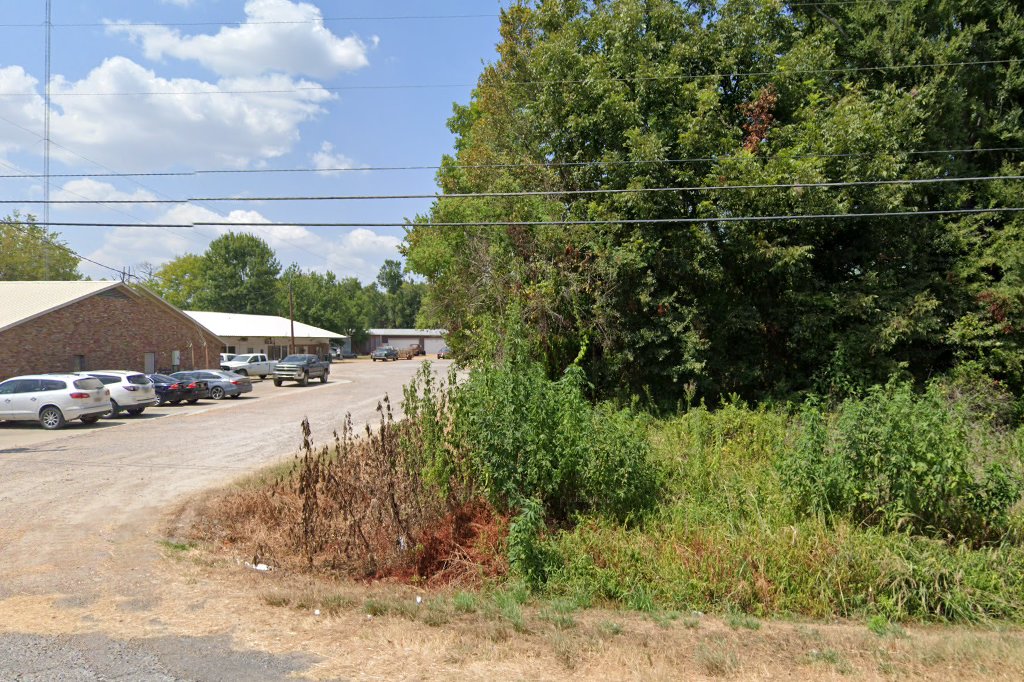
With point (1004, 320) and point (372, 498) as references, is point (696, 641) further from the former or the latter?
point (1004, 320)

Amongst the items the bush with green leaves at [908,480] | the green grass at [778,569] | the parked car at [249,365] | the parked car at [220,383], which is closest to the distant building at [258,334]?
the parked car at [249,365]

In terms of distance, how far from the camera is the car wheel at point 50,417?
19.9 m

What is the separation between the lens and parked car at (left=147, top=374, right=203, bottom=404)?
27.7m

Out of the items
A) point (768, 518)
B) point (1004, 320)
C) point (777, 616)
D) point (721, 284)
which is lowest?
point (777, 616)

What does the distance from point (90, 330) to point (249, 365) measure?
39.5 ft

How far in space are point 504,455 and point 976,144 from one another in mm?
15750

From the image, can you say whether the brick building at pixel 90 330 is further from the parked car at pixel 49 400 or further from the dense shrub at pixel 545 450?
the dense shrub at pixel 545 450

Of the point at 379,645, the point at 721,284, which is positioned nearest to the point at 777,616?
the point at 379,645

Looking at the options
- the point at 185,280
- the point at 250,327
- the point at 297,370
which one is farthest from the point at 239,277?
the point at 297,370

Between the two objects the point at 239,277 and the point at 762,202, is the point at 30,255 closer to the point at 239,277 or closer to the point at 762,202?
the point at 239,277

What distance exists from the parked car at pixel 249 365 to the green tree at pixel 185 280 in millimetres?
44036

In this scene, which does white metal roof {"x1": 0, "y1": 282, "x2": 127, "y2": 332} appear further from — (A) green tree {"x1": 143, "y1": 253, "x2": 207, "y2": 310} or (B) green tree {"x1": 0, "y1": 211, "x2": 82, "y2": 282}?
(A) green tree {"x1": 143, "y1": 253, "x2": 207, "y2": 310}

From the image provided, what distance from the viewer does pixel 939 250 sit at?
51.1 feet

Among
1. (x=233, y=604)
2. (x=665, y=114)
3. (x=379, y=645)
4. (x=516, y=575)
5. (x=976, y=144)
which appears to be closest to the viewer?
(x=379, y=645)
